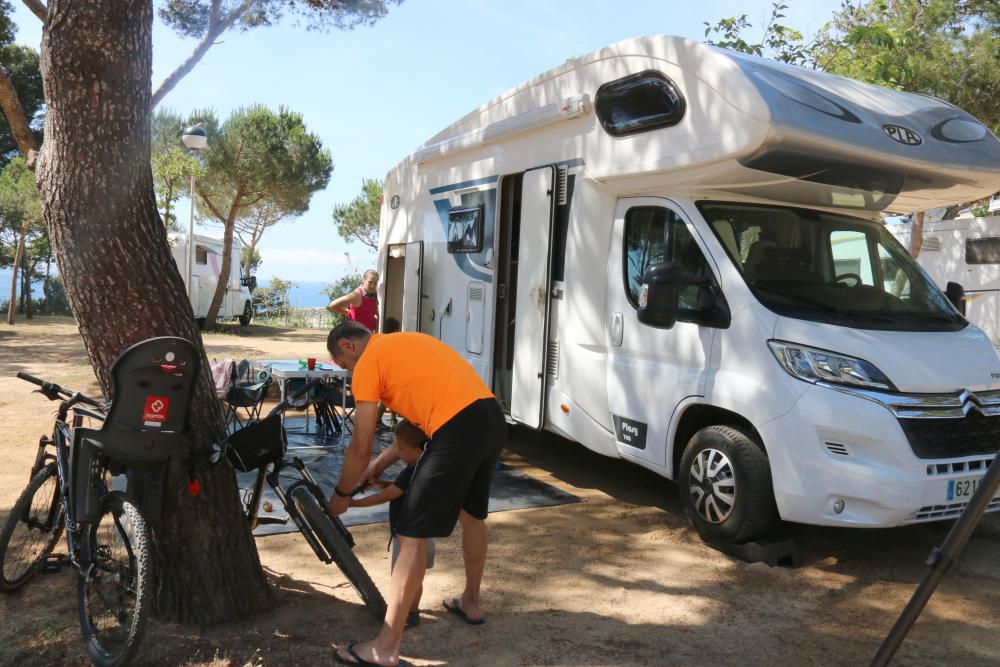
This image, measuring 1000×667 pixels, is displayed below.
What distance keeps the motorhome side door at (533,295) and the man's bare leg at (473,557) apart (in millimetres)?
2275

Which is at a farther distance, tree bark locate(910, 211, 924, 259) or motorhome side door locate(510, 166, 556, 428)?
tree bark locate(910, 211, 924, 259)

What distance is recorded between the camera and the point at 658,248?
16.5ft

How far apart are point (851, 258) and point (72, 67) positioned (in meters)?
4.27

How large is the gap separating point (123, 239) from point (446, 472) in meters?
1.59

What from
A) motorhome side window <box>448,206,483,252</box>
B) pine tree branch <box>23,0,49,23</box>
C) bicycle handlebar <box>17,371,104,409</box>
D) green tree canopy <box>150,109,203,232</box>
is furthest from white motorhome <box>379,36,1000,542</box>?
green tree canopy <box>150,109,203,232</box>

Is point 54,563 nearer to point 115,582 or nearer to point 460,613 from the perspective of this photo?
point 115,582

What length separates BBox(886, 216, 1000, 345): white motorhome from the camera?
30.9 ft

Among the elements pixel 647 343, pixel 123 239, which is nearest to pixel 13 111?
pixel 123 239

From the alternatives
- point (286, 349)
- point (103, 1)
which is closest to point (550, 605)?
point (103, 1)

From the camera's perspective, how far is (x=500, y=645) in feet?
11.2

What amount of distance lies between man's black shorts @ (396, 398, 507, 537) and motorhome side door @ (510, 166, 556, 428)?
2.58 metres

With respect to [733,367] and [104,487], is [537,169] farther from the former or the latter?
[104,487]

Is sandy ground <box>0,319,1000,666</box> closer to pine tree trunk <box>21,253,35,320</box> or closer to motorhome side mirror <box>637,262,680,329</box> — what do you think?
motorhome side mirror <box>637,262,680,329</box>

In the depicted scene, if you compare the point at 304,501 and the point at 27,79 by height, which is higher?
the point at 27,79
